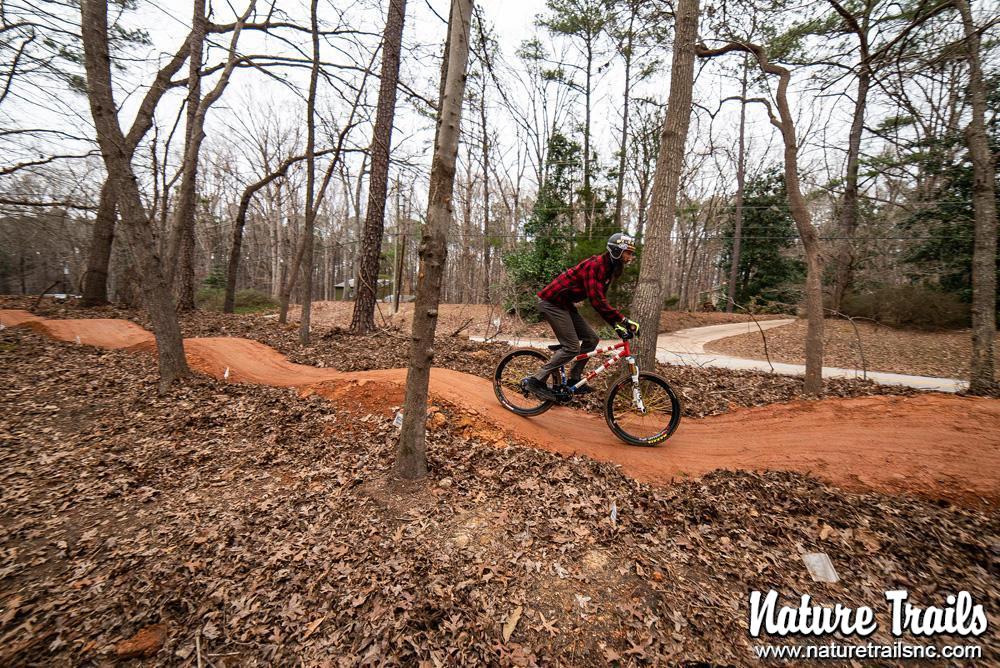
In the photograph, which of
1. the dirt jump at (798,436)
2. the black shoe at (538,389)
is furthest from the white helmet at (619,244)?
the dirt jump at (798,436)

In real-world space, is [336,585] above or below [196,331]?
below

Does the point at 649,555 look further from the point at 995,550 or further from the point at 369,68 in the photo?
the point at 369,68

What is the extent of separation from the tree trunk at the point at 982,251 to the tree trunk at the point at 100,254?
23485 millimetres

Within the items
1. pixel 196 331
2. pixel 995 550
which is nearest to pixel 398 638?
pixel 995 550

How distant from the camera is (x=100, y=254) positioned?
1382 cm

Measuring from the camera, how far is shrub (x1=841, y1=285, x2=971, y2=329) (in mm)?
13523

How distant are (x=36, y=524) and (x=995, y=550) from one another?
7.82m

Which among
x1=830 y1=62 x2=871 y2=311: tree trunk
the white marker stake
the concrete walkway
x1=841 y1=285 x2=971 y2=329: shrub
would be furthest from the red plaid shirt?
x1=830 y1=62 x2=871 y2=311: tree trunk

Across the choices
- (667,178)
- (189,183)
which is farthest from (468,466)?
(189,183)

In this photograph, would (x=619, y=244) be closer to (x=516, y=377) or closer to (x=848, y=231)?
(x=516, y=377)

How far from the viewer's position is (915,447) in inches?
171

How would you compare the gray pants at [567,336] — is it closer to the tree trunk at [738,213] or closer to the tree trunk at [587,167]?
the tree trunk at [587,167]

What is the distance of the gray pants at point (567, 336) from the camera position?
17.3 ft

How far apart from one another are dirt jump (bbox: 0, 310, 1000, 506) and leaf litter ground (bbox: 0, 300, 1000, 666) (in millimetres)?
354
